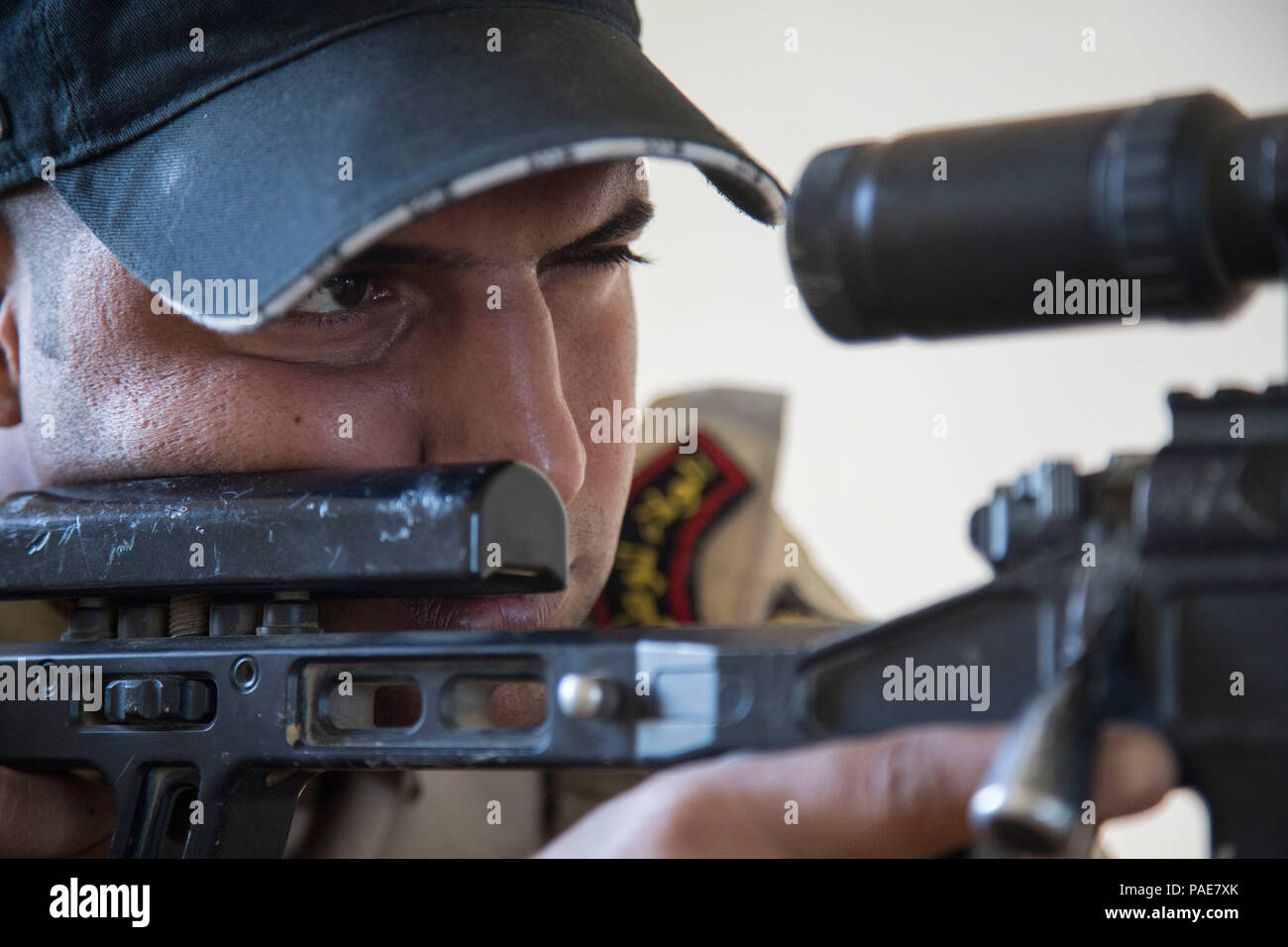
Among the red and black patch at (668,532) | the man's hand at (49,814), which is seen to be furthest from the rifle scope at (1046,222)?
the red and black patch at (668,532)

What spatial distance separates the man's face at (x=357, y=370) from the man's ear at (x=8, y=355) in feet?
0.13

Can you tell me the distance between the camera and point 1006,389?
213 cm

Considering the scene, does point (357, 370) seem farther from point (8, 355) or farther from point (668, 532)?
point (668, 532)

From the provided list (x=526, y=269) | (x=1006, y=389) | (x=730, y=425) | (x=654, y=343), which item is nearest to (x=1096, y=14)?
(x=1006, y=389)

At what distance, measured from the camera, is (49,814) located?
0.77 meters

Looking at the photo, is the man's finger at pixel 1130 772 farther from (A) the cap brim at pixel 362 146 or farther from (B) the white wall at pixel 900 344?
(B) the white wall at pixel 900 344

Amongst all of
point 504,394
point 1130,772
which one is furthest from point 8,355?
point 1130,772

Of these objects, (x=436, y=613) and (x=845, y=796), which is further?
(x=436, y=613)

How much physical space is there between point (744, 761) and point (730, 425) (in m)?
1.08

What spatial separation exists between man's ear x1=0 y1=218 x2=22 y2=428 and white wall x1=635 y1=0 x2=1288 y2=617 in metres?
1.30

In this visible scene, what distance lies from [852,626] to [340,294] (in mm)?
428

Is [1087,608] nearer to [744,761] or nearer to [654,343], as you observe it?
[744,761]

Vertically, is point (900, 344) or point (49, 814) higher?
point (900, 344)

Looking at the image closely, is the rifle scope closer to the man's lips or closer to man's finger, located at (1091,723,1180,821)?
man's finger, located at (1091,723,1180,821)
